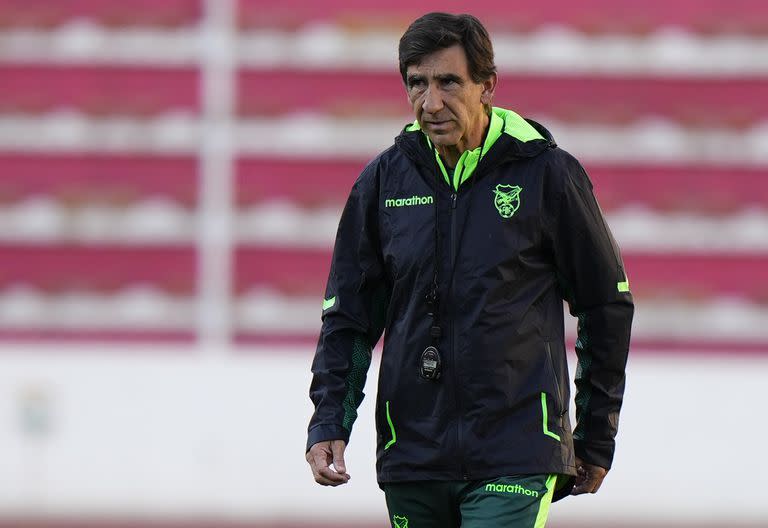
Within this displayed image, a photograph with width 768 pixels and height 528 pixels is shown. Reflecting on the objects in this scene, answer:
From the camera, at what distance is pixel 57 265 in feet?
63.8

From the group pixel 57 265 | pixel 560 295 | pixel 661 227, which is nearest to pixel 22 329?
pixel 57 265

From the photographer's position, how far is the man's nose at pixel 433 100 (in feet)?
13.9

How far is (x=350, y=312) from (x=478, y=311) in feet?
1.40

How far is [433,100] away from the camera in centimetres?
424

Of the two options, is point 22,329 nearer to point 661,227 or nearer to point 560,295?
point 661,227

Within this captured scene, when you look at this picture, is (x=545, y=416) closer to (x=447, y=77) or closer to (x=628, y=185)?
(x=447, y=77)

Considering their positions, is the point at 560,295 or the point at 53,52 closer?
the point at 560,295

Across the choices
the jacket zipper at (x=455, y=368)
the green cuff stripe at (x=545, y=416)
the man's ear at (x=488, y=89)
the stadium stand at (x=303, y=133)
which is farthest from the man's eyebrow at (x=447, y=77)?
the stadium stand at (x=303, y=133)

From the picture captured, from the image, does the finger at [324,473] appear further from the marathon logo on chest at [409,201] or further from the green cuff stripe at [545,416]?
the marathon logo on chest at [409,201]

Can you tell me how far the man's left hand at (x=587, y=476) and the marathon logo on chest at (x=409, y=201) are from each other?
772 mm

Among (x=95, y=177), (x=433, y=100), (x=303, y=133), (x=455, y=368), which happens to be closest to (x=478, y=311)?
(x=455, y=368)

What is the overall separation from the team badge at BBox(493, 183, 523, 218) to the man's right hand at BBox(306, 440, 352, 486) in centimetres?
72

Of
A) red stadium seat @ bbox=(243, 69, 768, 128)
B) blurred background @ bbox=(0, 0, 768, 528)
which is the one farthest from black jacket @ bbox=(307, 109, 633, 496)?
red stadium seat @ bbox=(243, 69, 768, 128)

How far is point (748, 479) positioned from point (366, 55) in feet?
23.4
